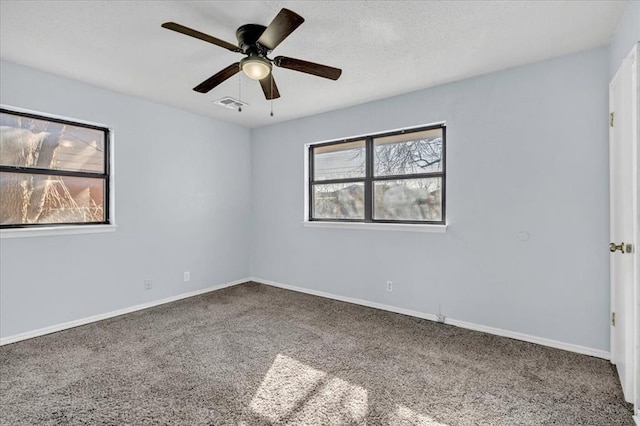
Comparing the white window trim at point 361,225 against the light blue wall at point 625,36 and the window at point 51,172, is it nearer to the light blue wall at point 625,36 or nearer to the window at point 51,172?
the light blue wall at point 625,36

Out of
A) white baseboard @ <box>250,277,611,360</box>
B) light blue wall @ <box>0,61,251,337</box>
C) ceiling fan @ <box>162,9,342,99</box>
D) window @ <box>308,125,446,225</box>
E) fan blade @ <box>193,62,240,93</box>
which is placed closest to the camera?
ceiling fan @ <box>162,9,342,99</box>

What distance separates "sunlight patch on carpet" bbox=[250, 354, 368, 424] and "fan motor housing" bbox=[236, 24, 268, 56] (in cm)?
227

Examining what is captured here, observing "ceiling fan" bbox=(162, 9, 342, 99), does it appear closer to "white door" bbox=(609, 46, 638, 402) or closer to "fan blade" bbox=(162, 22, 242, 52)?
"fan blade" bbox=(162, 22, 242, 52)

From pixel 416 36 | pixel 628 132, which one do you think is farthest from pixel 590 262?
pixel 416 36

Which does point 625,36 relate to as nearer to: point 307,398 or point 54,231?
point 307,398

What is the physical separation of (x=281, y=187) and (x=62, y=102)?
2.65 metres

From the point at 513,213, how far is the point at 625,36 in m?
1.45

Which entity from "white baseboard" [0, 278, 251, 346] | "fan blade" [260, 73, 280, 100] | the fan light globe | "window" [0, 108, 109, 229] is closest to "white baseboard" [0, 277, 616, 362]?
"white baseboard" [0, 278, 251, 346]

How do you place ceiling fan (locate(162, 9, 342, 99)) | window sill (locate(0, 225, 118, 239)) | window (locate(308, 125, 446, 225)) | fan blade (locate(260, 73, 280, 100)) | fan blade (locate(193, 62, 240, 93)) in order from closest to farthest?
ceiling fan (locate(162, 9, 342, 99)), fan blade (locate(193, 62, 240, 93)), fan blade (locate(260, 73, 280, 100)), window sill (locate(0, 225, 118, 239)), window (locate(308, 125, 446, 225))

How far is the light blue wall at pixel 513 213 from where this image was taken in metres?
2.62

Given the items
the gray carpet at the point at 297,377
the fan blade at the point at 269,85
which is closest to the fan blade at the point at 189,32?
the fan blade at the point at 269,85

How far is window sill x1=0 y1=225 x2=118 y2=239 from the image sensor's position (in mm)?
2850

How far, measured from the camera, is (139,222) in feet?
12.5

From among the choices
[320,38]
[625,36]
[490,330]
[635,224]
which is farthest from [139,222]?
[625,36]
